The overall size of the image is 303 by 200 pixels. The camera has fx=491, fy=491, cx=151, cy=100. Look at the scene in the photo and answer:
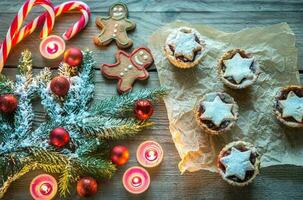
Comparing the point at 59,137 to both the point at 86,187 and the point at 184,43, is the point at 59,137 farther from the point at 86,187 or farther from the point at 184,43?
the point at 184,43

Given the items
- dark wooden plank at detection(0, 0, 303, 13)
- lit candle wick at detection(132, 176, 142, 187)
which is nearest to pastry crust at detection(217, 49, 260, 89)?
dark wooden plank at detection(0, 0, 303, 13)

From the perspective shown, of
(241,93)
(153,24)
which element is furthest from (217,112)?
(153,24)

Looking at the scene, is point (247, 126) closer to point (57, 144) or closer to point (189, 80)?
point (189, 80)

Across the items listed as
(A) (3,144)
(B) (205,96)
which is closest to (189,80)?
(B) (205,96)

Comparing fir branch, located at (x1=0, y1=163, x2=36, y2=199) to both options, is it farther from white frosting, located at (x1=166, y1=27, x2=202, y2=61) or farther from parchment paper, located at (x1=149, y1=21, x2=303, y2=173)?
white frosting, located at (x1=166, y1=27, x2=202, y2=61)

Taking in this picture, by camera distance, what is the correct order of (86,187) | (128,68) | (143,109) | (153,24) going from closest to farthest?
(86,187) → (143,109) → (128,68) → (153,24)

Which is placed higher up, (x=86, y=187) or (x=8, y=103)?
(x=8, y=103)
